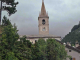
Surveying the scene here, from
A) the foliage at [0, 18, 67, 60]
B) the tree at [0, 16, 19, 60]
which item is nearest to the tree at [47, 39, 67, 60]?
the foliage at [0, 18, 67, 60]

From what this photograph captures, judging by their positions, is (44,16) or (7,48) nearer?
(7,48)

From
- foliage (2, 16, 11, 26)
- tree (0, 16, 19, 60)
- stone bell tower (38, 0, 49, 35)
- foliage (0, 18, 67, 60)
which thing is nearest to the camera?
tree (0, 16, 19, 60)

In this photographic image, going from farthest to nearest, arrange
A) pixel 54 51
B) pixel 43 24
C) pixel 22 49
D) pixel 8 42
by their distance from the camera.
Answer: pixel 43 24 < pixel 54 51 < pixel 22 49 < pixel 8 42

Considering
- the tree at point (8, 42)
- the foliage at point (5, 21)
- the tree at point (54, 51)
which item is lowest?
the tree at point (54, 51)

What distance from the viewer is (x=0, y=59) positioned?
69.8 feet

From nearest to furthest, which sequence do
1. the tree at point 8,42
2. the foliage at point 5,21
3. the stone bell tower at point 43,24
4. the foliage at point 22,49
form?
1. the tree at point 8,42
2. the foliage at point 22,49
3. the foliage at point 5,21
4. the stone bell tower at point 43,24

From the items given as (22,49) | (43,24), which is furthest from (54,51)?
(43,24)

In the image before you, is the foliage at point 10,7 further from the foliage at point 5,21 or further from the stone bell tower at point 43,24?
the stone bell tower at point 43,24

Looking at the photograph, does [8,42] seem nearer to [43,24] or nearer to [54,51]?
[54,51]

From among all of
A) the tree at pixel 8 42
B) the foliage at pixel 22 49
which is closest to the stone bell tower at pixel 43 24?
the foliage at pixel 22 49

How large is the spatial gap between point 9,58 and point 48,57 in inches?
356

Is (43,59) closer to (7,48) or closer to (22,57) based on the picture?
(22,57)

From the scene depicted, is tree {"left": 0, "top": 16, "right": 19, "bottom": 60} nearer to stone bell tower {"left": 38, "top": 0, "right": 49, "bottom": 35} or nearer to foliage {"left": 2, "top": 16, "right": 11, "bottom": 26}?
foliage {"left": 2, "top": 16, "right": 11, "bottom": 26}

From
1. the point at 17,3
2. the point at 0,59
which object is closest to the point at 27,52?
the point at 0,59
